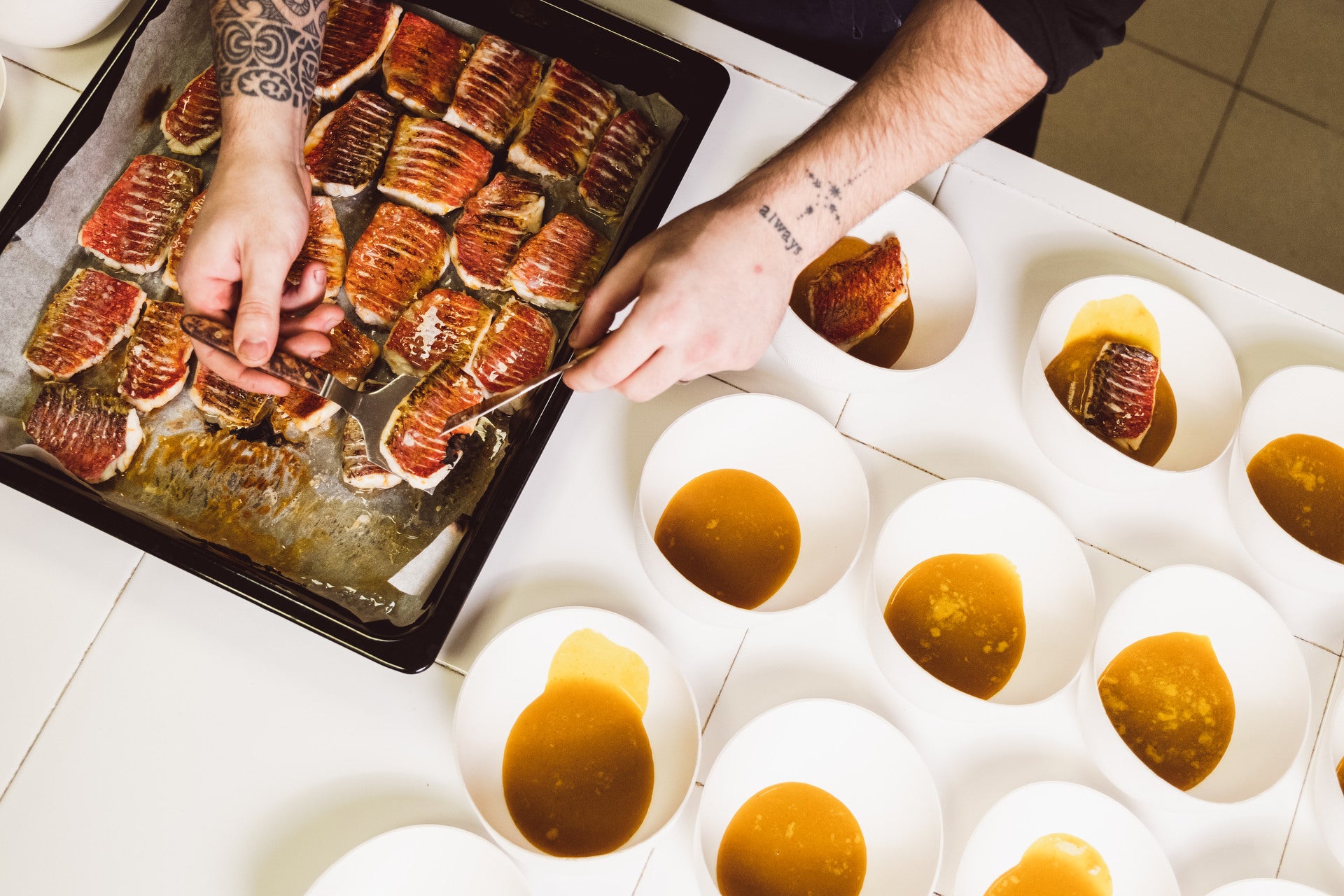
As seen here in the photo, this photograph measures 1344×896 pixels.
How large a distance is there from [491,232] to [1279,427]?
150cm

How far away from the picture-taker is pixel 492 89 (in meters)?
1.57

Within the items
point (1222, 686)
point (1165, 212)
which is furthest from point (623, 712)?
point (1165, 212)

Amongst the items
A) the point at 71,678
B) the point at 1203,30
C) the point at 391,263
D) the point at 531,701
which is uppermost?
the point at 1203,30

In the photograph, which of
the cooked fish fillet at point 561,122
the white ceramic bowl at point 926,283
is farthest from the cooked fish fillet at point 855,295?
the cooked fish fillet at point 561,122

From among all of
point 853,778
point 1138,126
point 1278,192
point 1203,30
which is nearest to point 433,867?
point 853,778

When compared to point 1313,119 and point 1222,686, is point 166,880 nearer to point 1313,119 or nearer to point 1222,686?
point 1222,686

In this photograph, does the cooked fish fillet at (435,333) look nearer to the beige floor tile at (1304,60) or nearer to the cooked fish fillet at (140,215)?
the cooked fish fillet at (140,215)

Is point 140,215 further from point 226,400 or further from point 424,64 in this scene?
point 424,64

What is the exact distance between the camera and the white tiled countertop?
1.21 metres

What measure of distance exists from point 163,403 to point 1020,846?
1.63 metres

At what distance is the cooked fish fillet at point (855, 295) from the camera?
55.1 inches

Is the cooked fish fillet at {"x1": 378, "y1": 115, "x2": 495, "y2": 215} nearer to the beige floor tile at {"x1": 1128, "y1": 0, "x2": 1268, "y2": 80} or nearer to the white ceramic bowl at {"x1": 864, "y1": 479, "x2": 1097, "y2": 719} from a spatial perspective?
the white ceramic bowl at {"x1": 864, "y1": 479, "x2": 1097, "y2": 719}

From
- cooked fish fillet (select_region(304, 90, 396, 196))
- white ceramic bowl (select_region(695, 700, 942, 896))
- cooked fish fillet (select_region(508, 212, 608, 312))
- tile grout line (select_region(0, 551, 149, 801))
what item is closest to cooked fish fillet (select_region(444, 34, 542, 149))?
cooked fish fillet (select_region(304, 90, 396, 196))

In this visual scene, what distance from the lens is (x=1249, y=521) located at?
4.50 ft
